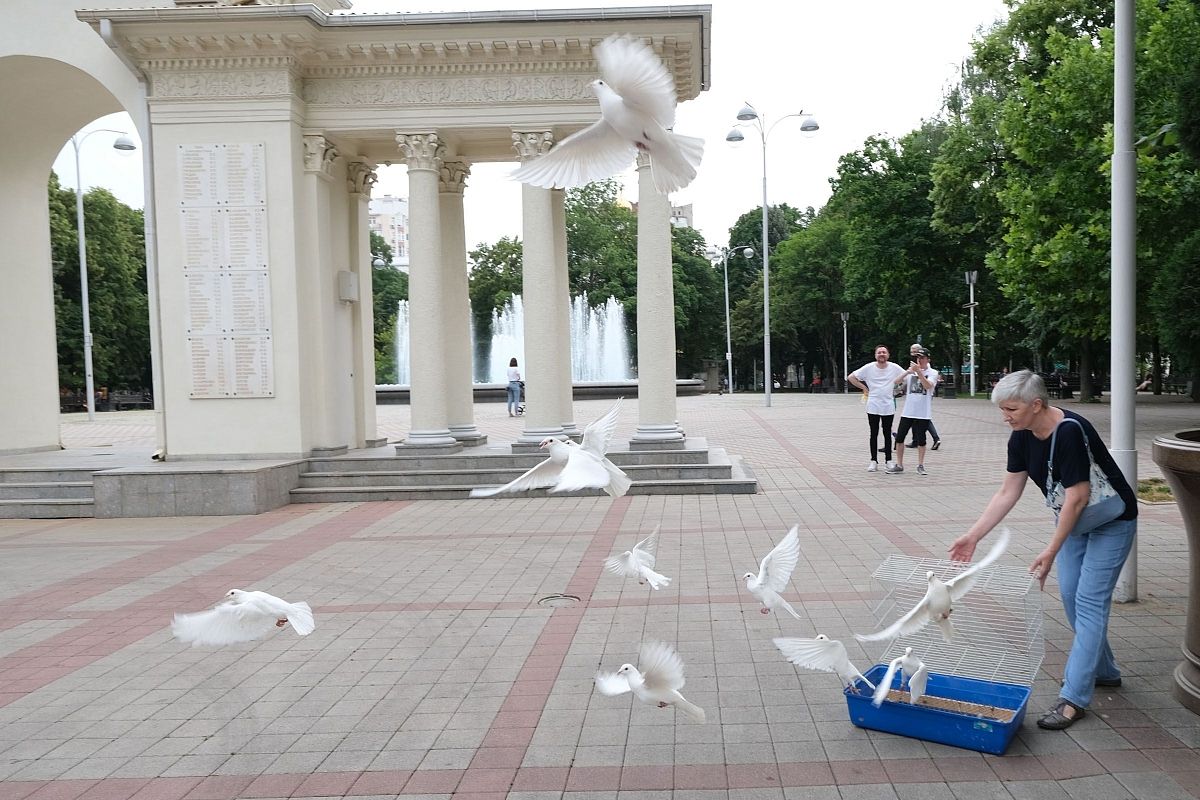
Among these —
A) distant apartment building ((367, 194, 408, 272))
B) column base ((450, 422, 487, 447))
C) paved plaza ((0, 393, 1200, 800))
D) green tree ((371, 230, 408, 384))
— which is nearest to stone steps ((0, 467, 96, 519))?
paved plaza ((0, 393, 1200, 800))

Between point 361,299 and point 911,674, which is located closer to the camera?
point 911,674

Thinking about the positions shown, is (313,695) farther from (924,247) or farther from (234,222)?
(924,247)

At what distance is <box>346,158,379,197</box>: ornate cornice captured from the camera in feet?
51.9

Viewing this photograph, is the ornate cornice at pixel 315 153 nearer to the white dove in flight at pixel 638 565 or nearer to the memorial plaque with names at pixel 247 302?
the memorial plaque with names at pixel 247 302

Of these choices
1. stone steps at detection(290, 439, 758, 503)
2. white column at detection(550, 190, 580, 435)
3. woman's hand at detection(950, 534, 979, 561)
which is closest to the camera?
woman's hand at detection(950, 534, 979, 561)

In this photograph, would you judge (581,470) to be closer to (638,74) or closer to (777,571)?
(777,571)

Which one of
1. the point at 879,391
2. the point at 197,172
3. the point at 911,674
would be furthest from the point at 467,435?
the point at 911,674

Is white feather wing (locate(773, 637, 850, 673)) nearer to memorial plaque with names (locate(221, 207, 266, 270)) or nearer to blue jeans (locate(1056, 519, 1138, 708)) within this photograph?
blue jeans (locate(1056, 519, 1138, 708))

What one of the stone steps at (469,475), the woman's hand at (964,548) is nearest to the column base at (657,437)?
the stone steps at (469,475)

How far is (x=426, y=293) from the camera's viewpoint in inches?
555

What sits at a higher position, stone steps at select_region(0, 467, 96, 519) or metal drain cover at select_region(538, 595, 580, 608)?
stone steps at select_region(0, 467, 96, 519)

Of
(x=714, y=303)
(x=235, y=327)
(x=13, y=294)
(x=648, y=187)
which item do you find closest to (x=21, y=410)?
(x=13, y=294)

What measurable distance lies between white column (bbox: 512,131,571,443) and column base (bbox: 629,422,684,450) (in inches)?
55.8

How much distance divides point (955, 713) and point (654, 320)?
1007cm
